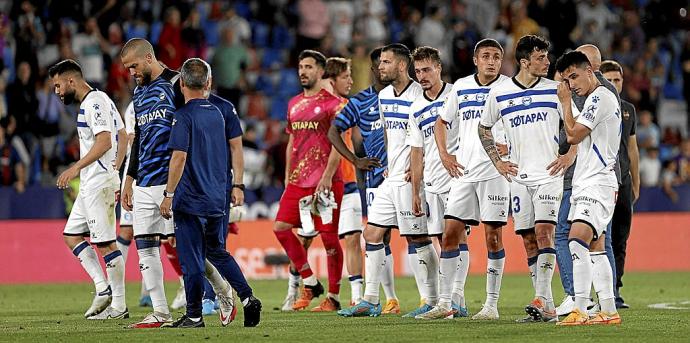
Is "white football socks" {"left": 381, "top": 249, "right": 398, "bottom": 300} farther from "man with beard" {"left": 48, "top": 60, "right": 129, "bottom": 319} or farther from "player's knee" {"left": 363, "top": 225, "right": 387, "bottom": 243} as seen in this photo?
"man with beard" {"left": 48, "top": 60, "right": 129, "bottom": 319}

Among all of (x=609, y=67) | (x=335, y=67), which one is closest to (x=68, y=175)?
(x=335, y=67)

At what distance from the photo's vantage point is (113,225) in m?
14.0

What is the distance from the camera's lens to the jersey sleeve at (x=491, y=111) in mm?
12234

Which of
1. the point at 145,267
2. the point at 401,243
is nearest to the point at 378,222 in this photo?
the point at 145,267

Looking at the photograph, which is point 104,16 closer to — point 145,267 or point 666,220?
point 666,220

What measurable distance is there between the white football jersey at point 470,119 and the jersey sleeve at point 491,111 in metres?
0.22

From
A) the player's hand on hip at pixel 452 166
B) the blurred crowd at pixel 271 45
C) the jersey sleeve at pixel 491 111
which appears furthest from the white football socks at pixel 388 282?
the blurred crowd at pixel 271 45

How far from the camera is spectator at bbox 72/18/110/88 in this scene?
23.5 meters

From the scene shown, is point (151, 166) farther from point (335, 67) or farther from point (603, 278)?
point (603, 278)

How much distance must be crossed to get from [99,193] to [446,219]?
3712mm

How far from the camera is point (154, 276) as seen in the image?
12258mm

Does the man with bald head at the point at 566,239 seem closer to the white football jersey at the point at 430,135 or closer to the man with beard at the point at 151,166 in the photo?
the white football jersey at the point at 430,135

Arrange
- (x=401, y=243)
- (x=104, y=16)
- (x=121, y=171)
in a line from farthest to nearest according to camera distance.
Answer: (x=104, y=16) → (x=401, y=243) → (x=121, y=171)

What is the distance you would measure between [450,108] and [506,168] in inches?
34.4
